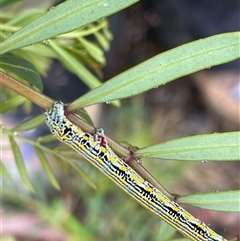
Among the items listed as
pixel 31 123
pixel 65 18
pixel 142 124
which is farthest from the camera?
pixel 142 124

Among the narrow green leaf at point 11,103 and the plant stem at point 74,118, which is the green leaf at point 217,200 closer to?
the plant stem at point 74,118

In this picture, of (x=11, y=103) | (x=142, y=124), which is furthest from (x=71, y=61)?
(x=142, y=124)

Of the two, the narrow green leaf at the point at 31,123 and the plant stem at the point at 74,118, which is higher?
the narrow green leaf at the point at 31,123

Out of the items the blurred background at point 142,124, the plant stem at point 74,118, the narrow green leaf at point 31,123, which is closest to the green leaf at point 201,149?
the plant stem at point 74,118

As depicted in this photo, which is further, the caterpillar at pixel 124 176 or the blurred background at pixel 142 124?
the blurred background at pixel 142 124

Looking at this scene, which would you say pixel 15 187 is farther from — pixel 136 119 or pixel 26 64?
pixel 26 64

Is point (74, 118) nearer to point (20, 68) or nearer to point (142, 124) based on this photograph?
point (20, 68)
